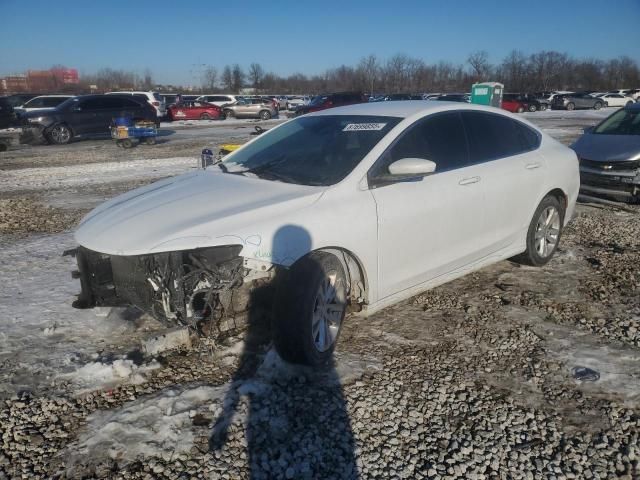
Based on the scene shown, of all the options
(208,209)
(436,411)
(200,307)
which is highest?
(208,209)

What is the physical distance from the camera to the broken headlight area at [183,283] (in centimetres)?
297

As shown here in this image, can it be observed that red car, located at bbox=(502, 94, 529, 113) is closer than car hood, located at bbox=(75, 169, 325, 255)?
No

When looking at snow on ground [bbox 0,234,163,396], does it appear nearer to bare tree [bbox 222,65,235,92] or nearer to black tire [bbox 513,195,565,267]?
black tire [bbox 513,195,565,267]

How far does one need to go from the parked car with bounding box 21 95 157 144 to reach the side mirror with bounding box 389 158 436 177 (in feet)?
57.7

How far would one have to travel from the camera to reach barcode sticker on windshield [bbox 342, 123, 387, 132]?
3785 mm

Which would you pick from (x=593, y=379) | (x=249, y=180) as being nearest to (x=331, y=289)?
(x=249, y=180)

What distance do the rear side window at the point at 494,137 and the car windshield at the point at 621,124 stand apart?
436cm

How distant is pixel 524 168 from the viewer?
14.8 feet

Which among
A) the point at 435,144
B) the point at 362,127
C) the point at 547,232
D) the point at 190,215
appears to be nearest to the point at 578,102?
the point at 547,232

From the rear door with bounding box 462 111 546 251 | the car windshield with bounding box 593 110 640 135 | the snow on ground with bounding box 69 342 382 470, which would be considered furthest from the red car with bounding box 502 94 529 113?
the snow on ground with bounding box 69 342 382 470

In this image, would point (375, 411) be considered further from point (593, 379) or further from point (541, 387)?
point (593, 379)

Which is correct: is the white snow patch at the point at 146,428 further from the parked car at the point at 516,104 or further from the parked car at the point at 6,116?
the parked car at the point at 516,104

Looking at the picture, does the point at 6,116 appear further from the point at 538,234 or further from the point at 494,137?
the point at 538,234

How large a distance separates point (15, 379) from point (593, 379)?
12.0 feet
